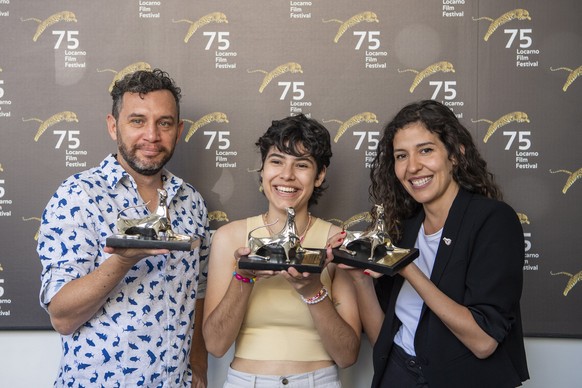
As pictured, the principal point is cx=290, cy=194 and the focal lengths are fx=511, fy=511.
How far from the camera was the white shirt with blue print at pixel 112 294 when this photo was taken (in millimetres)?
1583

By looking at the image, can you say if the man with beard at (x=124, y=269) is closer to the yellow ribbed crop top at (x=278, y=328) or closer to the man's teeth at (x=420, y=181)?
the yellow ribbed crop top at (x=278, y=328)

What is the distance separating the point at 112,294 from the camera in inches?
64.8

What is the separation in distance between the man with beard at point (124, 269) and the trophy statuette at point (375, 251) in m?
0.56

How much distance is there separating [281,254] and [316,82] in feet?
3.45

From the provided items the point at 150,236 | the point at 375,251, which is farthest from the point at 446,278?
the point at 150,236

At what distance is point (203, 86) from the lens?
2.35 m

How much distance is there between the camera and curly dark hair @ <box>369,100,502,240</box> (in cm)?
165

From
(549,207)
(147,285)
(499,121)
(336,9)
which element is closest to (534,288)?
(549,207)

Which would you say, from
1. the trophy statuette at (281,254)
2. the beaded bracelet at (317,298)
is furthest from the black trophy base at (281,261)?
the beaded bracelet at (317,298)

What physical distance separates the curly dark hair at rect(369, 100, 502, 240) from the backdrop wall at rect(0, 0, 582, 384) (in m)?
0.57

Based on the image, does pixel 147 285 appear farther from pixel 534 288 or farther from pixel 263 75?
pixel 534 288

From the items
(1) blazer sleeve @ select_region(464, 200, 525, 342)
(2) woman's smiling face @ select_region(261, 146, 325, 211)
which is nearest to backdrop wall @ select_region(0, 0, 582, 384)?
(2) woman's smiling face @ select_region(261, 146, 325, 211)

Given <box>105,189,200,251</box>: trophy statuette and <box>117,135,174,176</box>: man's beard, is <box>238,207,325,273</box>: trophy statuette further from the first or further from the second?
<box>117,135,174,176</box>: man's beard

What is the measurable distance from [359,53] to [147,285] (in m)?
1.39
